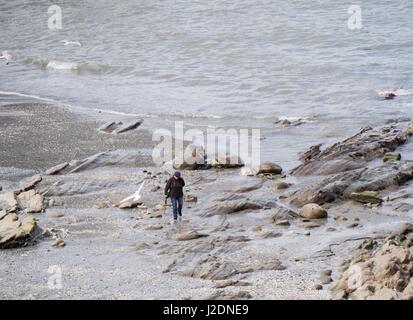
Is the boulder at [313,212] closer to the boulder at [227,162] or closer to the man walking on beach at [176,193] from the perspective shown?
the man walking on beach at [176,193]

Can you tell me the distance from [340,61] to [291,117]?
10674mm

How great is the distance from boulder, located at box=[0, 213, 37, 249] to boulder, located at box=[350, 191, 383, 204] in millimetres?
8080

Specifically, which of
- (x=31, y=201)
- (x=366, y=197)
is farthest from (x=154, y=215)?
(x=366, y=197)

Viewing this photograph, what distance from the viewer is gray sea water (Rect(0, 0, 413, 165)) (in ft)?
101

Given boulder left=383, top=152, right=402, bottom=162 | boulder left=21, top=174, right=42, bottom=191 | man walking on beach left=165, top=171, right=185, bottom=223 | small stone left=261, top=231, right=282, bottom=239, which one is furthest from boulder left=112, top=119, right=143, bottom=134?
small stone left=261, top=231, right=282, bottom=239

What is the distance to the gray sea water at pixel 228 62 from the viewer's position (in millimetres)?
30859

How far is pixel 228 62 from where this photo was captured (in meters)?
41.1

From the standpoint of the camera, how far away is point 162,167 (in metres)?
23.3

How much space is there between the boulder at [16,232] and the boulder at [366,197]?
26.5 ft

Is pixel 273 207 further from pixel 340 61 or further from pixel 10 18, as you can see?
pixel 10 18

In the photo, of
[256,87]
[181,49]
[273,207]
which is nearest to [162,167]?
[273,207]

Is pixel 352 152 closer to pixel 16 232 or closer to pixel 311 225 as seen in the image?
pixel 311 225

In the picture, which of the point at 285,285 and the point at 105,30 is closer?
the point at 285,285

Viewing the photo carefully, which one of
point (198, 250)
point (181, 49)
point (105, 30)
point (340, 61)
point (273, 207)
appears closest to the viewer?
point (198, 250)
